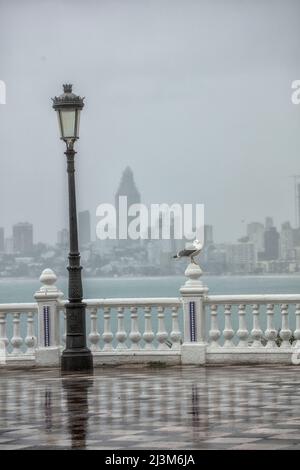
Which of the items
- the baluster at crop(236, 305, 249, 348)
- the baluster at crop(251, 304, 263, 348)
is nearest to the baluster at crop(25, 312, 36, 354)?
the baluster at crop(236, 305, 249, 348)

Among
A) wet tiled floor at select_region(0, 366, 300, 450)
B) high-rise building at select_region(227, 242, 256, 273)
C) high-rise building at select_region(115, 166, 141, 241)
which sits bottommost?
wet tiled floor at select_region(0, 366, 300, 450)

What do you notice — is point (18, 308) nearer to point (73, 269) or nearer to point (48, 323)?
point (48, 323)

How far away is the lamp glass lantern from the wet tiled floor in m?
3.91

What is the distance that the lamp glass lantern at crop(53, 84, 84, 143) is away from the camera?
2316 cm

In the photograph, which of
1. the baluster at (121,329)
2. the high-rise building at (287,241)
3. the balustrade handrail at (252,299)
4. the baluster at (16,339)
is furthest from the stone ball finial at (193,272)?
the high-rise building at (287,241)

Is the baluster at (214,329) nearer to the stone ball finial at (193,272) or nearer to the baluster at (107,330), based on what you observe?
the stone ball finial at (193,272)

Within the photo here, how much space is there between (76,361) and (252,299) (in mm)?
3001

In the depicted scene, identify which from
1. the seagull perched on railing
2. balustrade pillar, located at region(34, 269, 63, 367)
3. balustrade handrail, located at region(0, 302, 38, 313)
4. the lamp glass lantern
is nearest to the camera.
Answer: the lamp glass lantern

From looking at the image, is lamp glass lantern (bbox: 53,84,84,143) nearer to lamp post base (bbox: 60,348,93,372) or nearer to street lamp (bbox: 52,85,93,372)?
street lamp (bbox: 52,85,93,372)

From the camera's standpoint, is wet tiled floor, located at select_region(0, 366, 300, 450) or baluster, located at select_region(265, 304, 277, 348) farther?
baluster, located at select_region(265, 304, 277, 348)

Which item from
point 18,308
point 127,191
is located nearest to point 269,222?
point 127,191

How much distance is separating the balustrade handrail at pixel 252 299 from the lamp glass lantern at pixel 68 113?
343cm

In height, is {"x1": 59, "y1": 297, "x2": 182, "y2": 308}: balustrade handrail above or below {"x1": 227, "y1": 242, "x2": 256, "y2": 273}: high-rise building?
below
